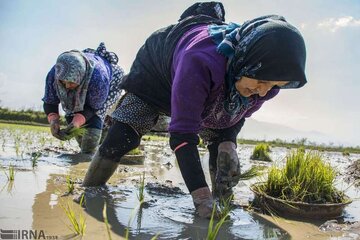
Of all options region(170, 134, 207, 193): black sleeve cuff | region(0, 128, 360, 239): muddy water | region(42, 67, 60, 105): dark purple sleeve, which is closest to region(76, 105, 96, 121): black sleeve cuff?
region(42, 67, 60, 105): dark purple sleeve

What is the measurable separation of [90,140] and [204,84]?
3.72 meters

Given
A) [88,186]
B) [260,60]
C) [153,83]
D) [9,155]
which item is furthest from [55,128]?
[260,60]

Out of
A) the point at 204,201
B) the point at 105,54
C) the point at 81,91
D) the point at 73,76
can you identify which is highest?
the point at 105,54

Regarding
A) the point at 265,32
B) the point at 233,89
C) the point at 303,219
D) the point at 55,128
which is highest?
the point at 265,32

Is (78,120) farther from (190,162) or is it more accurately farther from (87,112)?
(190,162)

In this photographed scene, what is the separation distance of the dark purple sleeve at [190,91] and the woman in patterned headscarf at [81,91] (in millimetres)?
2869

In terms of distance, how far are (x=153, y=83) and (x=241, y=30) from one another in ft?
2.72

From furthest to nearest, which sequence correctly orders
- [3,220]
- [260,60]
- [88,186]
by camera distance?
[88,186] < [260,60] < [3,220]

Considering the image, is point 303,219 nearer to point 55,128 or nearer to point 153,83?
point 153,83

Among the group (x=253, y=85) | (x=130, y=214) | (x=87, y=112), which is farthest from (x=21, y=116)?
(x=253, y=85)

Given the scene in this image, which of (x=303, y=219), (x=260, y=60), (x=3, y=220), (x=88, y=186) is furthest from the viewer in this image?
(x=88, y=186)

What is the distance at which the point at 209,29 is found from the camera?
8.82 ft

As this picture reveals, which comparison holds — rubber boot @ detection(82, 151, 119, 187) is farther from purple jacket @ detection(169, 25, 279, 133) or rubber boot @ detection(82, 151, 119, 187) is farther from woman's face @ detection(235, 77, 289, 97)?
woman's face @ detection(235, 77, 289, 97)

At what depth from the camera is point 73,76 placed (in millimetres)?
4984
